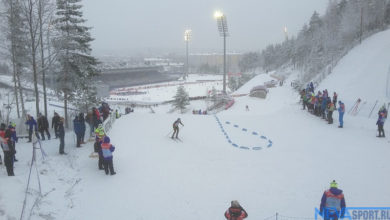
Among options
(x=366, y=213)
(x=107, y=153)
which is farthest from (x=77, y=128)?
(x=366, y=213)

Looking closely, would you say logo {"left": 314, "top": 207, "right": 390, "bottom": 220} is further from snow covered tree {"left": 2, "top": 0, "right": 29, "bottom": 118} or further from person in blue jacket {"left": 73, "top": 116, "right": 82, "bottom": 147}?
snow covered tree {"left": 2, "top": 0, "right": 29, "bottom": 118}

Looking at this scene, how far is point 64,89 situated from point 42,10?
5857 millimetres

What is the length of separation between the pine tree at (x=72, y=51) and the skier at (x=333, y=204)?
59.6 ft

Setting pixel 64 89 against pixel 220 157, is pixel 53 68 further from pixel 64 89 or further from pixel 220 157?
pixel 220 157

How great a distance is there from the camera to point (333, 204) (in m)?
6.69

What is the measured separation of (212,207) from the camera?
324 inches

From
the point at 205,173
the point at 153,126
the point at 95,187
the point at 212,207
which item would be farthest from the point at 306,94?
the point at 95,187

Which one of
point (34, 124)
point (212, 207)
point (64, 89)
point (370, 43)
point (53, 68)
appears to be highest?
point (370, 43)

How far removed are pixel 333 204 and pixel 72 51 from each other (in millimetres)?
19958

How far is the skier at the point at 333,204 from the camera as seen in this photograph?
6625mm

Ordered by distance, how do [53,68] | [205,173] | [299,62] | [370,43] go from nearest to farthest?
[205,173], [53,68], [370,43], [299,62]

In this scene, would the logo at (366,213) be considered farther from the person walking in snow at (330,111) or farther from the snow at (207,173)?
the person walking in snow at (330,111)

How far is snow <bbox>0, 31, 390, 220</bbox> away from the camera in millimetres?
8109

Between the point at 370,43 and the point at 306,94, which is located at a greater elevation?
the point at 370,43
